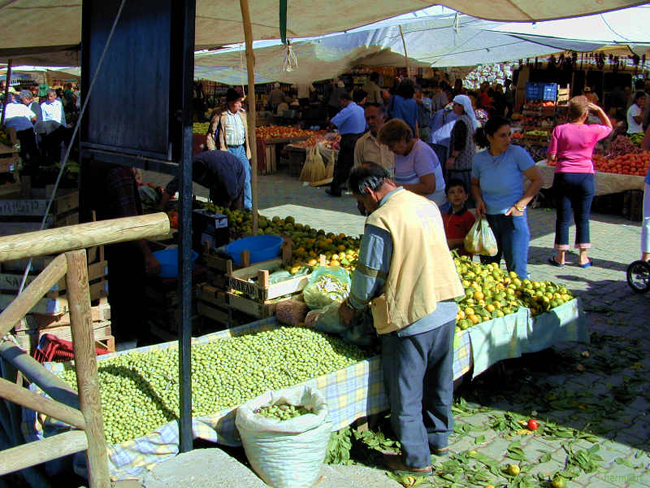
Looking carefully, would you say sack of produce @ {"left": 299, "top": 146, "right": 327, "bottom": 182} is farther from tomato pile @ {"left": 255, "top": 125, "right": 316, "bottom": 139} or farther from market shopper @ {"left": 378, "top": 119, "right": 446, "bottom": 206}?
market shopper @ {"left": 378, "top": 119, "right": 446, "bottom": 206}

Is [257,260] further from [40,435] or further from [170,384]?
[40,435]

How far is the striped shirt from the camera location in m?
9.94

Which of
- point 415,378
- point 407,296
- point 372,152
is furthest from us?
point 372,152

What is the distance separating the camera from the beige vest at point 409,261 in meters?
3.65

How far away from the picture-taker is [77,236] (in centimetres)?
270

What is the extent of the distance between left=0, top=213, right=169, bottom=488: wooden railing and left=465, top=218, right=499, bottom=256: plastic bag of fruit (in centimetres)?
364

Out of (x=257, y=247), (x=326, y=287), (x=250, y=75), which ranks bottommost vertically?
(x=326, y=287)

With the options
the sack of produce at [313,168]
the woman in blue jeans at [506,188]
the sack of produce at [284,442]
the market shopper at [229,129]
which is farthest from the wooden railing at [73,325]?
the sack of produce at [313,168]

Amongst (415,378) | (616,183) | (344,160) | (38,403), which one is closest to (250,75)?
(415,378)

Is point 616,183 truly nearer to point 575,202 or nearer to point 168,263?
point 575,202

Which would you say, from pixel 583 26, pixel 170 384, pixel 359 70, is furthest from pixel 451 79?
pixel 170 384

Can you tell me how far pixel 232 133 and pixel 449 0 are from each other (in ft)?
17.3

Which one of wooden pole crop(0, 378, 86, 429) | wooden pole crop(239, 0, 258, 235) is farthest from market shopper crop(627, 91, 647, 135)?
wooden pole crop(0, 378, 86, 429)

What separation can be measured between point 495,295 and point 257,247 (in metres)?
2.21
